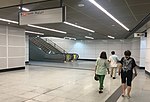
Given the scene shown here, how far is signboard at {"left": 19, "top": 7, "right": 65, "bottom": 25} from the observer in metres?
4.18

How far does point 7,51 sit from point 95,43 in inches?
576

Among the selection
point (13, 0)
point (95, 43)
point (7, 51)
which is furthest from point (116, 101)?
→ point (95, 43)

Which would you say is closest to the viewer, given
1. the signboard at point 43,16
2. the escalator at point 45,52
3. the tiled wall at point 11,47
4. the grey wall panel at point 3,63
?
the signboard at point 43,16

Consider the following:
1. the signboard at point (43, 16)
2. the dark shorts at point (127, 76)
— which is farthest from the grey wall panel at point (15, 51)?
the dark shorts at point (127, 76)

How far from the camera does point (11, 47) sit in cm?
1094

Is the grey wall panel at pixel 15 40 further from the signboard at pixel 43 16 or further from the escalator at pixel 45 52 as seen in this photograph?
the escalator at pixel 45 52

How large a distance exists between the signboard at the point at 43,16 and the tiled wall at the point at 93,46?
53.9ft

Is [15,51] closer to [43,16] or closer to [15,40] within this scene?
[15,40]

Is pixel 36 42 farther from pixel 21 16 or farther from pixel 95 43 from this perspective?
pixel 21 16

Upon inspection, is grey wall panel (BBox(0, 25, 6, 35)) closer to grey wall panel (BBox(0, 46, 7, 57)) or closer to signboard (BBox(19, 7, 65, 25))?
grey wall panel (BBox(0, 46, 7, 57))

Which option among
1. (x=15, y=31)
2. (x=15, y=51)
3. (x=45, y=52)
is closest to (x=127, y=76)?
(x=15, y=51)

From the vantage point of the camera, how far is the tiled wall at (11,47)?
10328 mm

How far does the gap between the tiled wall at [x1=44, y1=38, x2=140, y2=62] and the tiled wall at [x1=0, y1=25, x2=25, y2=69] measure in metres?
13.1

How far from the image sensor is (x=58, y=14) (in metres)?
4.20
